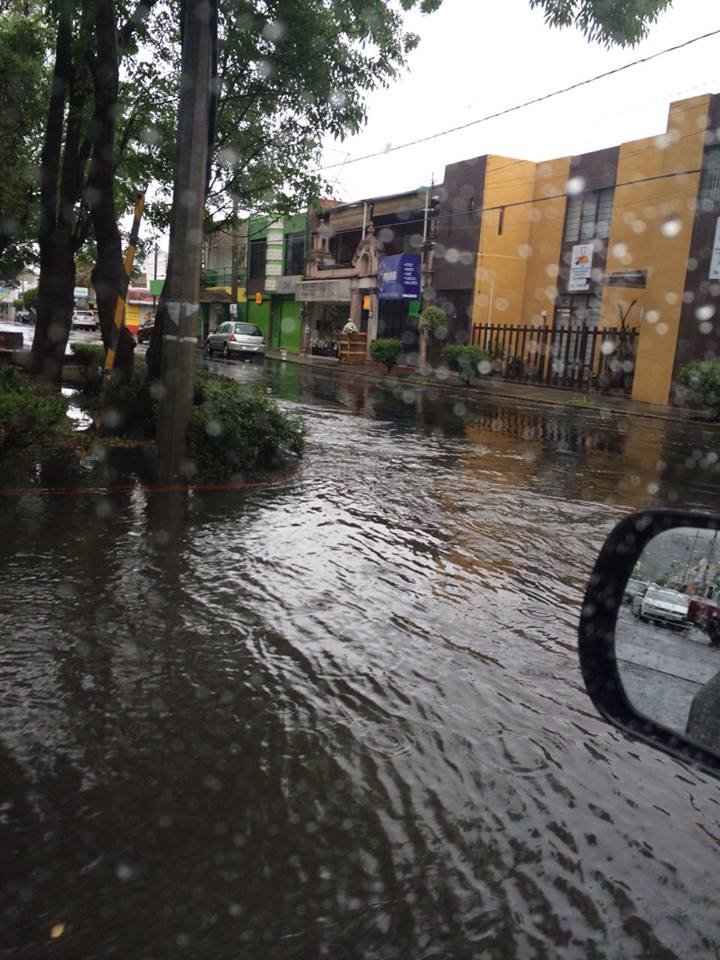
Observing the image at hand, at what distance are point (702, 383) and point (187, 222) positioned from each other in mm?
16517

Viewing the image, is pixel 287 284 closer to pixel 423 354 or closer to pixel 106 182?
pixel 423 354

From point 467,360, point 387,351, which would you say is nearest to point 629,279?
point 467,360

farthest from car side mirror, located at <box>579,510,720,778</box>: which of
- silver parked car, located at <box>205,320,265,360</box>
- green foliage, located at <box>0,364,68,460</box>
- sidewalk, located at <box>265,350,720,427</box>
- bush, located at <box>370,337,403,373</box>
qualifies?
silver parked car, located at <box>205,320,265,360</box>

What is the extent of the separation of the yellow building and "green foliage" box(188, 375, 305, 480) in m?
17.7

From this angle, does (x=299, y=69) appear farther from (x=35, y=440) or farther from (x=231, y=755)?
(x=231, y=755)

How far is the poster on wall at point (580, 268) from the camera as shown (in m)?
29.0

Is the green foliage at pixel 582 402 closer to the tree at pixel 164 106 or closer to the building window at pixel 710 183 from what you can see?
the building window at pixel 710 183

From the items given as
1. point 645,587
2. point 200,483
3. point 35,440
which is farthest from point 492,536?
point 645,587

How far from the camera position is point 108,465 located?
9.10 metres

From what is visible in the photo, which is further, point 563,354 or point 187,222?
point 563,354

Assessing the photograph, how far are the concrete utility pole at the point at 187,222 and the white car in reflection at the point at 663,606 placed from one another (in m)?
6.63

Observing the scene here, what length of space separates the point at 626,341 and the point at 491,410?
342 inches

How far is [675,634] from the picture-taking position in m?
1.65

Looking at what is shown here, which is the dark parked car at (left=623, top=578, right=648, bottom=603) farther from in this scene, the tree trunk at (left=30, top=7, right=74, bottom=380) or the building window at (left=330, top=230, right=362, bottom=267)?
the building window at (left=330, top=230, right=362, bottom=267)
